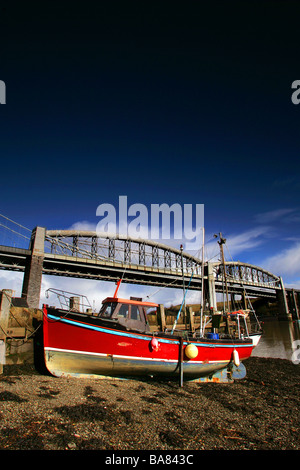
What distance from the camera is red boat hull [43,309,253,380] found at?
38.7 ft

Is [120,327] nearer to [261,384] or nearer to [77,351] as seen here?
[77,351]

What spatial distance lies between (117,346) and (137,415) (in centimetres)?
391

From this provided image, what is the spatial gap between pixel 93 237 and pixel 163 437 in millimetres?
78535

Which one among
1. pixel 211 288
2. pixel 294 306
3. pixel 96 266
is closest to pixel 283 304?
pixel 294 306

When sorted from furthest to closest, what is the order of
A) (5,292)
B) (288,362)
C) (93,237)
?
(93,237) → (288,362) → (5,292)

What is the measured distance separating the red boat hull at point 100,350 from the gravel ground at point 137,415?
0.60 metres

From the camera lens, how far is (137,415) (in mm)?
8586

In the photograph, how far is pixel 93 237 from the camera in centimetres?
8319

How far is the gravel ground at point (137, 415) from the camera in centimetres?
676

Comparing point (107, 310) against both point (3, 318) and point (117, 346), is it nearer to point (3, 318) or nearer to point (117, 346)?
point (117, 346)

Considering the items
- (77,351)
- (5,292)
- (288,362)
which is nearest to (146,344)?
(77,351)

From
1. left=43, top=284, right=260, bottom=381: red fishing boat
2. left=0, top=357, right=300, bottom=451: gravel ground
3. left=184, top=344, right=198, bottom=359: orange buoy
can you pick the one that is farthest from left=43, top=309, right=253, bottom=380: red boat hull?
left=0, top=357, right=300, bottom=451: gravel ground

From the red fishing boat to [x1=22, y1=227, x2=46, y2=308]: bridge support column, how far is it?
101ft
